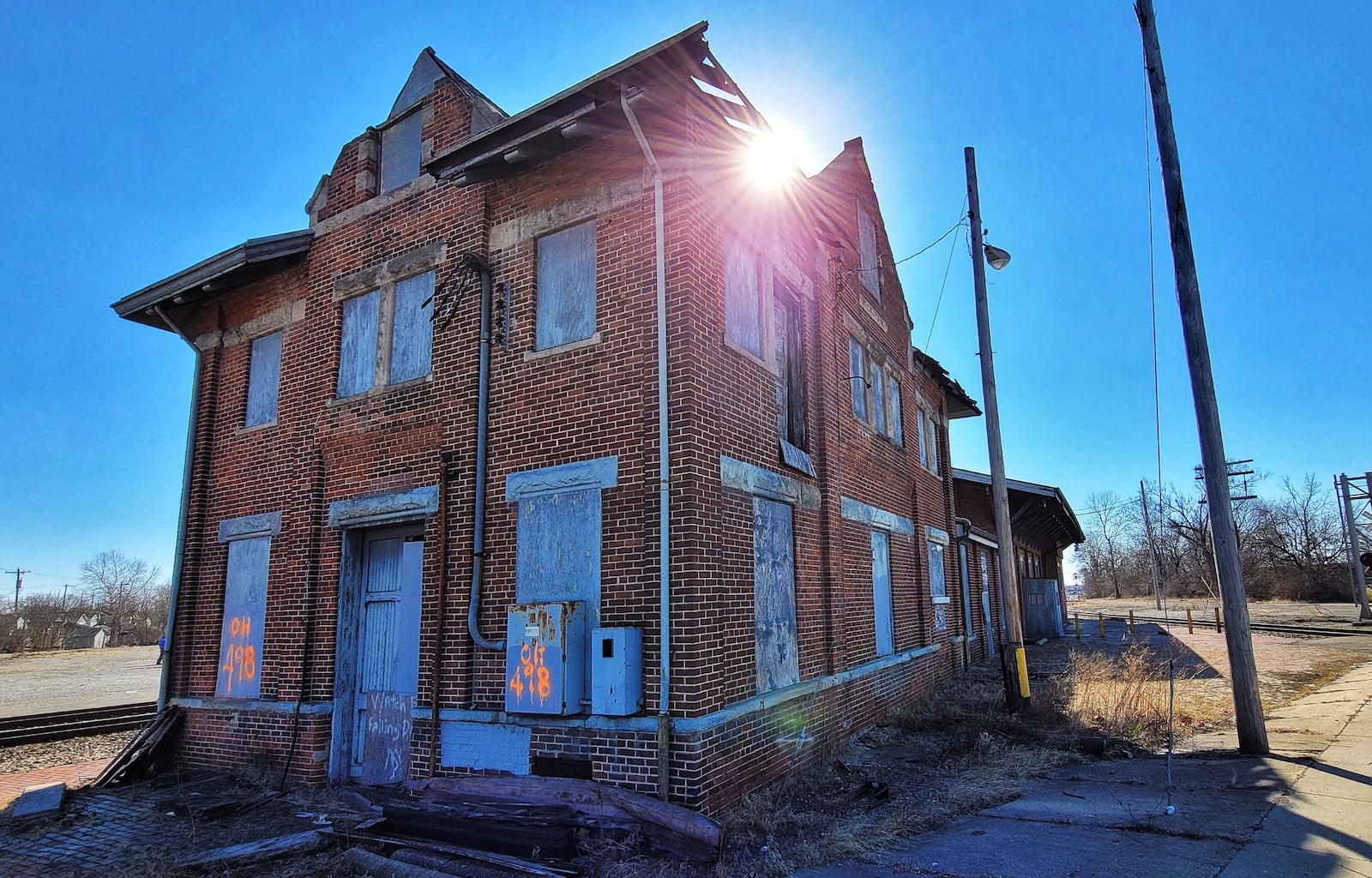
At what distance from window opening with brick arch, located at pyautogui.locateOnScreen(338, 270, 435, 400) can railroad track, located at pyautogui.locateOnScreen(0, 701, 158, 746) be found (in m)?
7.80

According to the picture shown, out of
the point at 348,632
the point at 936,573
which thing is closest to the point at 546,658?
the point at 348,632

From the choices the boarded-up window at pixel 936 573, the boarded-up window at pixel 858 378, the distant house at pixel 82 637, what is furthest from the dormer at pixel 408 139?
the distant house at pixel 82 637

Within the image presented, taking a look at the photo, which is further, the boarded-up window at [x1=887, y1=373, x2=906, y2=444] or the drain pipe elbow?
the boarded-up window at [x1=887, y1=373, x2=906, y2=444]

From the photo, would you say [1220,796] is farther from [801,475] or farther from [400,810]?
[400,810]

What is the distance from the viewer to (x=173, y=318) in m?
11.5

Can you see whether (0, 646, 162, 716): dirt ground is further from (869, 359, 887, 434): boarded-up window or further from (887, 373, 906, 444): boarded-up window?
(887, 373, 906, 444): boarded-up window

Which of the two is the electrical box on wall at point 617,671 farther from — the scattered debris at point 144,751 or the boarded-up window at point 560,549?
the scattered debris at point 144,751

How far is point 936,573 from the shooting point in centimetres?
1562

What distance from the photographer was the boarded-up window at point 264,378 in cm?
1053

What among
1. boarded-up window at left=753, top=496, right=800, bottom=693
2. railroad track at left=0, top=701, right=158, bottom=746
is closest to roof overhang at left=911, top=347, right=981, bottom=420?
boarded-up window at left=753, top=496, right=800, bottom=693

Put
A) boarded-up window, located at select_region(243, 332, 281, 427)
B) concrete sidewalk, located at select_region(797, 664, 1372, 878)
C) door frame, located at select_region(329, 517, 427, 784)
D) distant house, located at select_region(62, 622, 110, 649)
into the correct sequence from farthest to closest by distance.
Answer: distant house, located at select_region(62, 622, 110, 649) < boarded-up window, located at select_region(243, 332, 281, 427) < door frame, located at select_region(329, 517, 427, 784) < concrete sidewalk, located at select_region(797, 664, 1372, 878)

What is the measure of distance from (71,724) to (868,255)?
16866mm

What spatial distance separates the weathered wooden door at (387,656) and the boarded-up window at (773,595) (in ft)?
12.5

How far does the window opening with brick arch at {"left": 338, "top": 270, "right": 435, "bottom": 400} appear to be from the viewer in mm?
9055
